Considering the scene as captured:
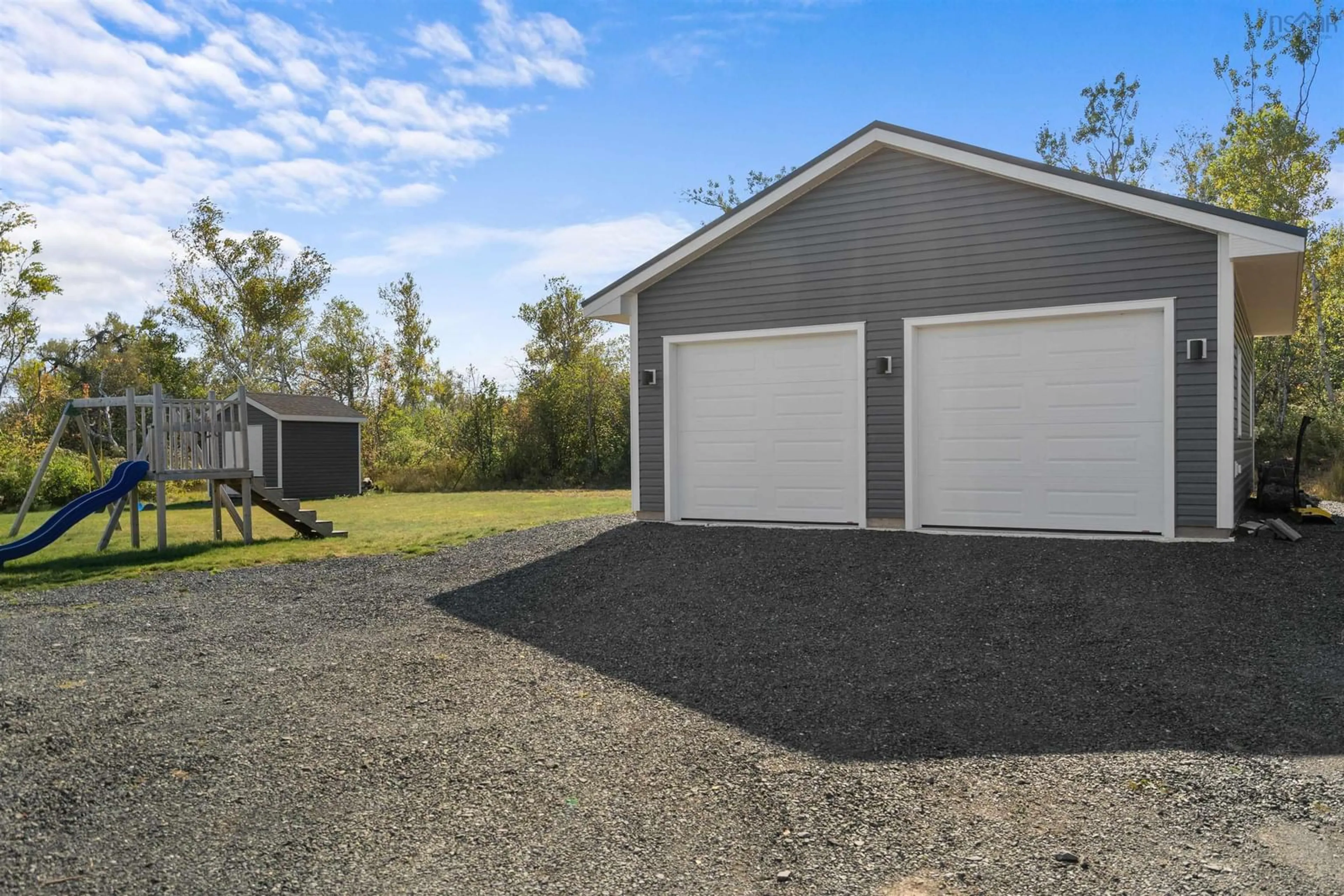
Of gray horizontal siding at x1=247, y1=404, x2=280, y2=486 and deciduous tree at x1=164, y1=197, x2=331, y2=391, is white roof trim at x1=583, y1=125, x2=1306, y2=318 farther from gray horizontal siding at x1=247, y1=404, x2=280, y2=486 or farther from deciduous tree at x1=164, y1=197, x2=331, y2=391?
deciduous tree at x1=164, y1=197, x2=331, y2=391


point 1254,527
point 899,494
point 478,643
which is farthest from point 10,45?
point 1254,527

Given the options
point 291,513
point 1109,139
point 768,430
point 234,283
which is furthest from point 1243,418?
point 234,283

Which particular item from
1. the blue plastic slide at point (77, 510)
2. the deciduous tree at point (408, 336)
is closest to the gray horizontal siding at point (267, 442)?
the blue plastic slide at point (77, 510)

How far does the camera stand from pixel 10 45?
11297 mm

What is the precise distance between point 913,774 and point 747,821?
861 mm

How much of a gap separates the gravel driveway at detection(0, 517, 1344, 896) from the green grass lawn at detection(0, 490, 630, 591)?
226cm

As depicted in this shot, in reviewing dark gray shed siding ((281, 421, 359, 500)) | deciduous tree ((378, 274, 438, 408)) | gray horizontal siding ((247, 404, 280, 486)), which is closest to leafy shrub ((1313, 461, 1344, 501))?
dark gray shed siding ((281, 421, 359, 500))

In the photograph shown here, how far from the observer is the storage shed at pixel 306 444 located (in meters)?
21.0

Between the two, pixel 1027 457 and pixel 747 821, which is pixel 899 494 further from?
pixel 747 821

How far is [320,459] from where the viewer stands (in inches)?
872

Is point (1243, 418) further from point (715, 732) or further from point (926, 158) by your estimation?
point (715, 732)

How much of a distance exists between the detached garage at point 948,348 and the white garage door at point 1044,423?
2cm

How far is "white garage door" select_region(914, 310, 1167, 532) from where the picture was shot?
8047 millimetres

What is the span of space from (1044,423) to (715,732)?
572 centimetres
